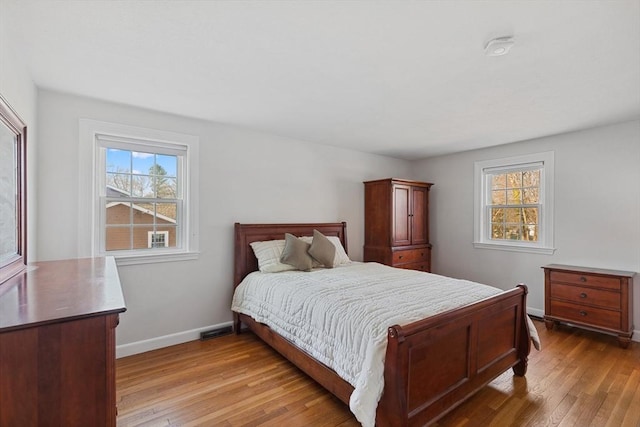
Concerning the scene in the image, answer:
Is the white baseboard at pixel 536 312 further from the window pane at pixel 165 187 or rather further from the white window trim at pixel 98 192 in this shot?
the window pane at pixel 165 187

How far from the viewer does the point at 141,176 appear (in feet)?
9.85

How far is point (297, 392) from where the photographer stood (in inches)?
88.1

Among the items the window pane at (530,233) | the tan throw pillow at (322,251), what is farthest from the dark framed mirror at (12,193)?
the window pane at (530,233)

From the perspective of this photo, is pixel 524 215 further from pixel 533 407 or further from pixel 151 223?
pixel 151 223

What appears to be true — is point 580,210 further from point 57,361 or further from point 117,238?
point 117,238

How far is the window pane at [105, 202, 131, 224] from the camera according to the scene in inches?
112

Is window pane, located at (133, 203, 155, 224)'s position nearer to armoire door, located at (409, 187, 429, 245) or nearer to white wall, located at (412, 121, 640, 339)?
armoire door, located at (409, 187, 429, 245)

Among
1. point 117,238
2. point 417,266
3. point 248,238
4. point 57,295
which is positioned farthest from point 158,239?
point 417,266

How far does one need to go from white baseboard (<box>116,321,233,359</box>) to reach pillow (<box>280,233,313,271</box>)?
1.07 meters

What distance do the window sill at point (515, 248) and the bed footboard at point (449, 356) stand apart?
1788 mm

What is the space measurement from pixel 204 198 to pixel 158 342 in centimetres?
148

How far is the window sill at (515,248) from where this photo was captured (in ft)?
12.5

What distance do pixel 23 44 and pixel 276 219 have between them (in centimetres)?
254

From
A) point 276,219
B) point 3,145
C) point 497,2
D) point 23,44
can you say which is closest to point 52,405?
point 3,145
